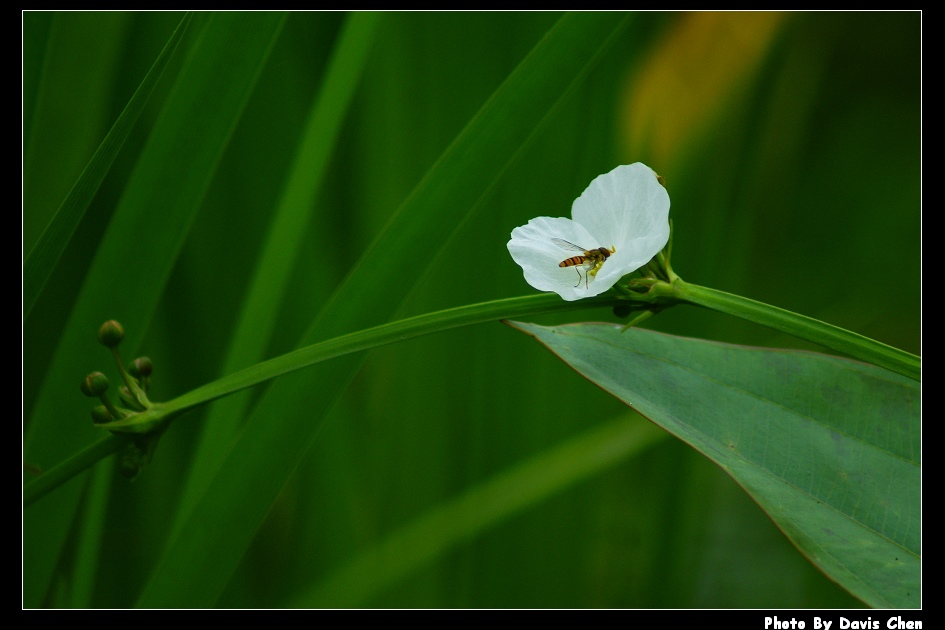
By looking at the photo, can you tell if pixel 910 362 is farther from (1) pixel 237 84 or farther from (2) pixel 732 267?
(2) pixel 732 267

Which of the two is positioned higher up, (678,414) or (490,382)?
(490,382)

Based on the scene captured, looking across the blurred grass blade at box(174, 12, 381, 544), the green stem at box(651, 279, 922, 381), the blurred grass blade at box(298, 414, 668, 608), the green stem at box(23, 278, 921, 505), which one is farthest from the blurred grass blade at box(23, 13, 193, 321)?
the blurred grass blade at box(298, 414, 668, 608)

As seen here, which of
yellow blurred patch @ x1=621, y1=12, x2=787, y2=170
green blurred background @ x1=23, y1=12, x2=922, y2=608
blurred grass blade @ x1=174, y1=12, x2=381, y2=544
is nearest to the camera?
blurred grass blade @ x1=174, y1=12, x2=381, y2=544

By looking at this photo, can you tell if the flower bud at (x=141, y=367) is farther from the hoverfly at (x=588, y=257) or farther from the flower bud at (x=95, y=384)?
the hoverfly at (x=588, y=257)

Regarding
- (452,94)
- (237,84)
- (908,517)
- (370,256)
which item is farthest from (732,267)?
(237,84)

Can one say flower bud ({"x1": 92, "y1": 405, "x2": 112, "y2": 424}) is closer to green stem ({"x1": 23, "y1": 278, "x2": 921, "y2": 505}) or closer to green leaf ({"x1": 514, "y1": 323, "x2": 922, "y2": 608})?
green stem ({"x1": 23, "y1": 278, "x2": 921, "y2": 505})
